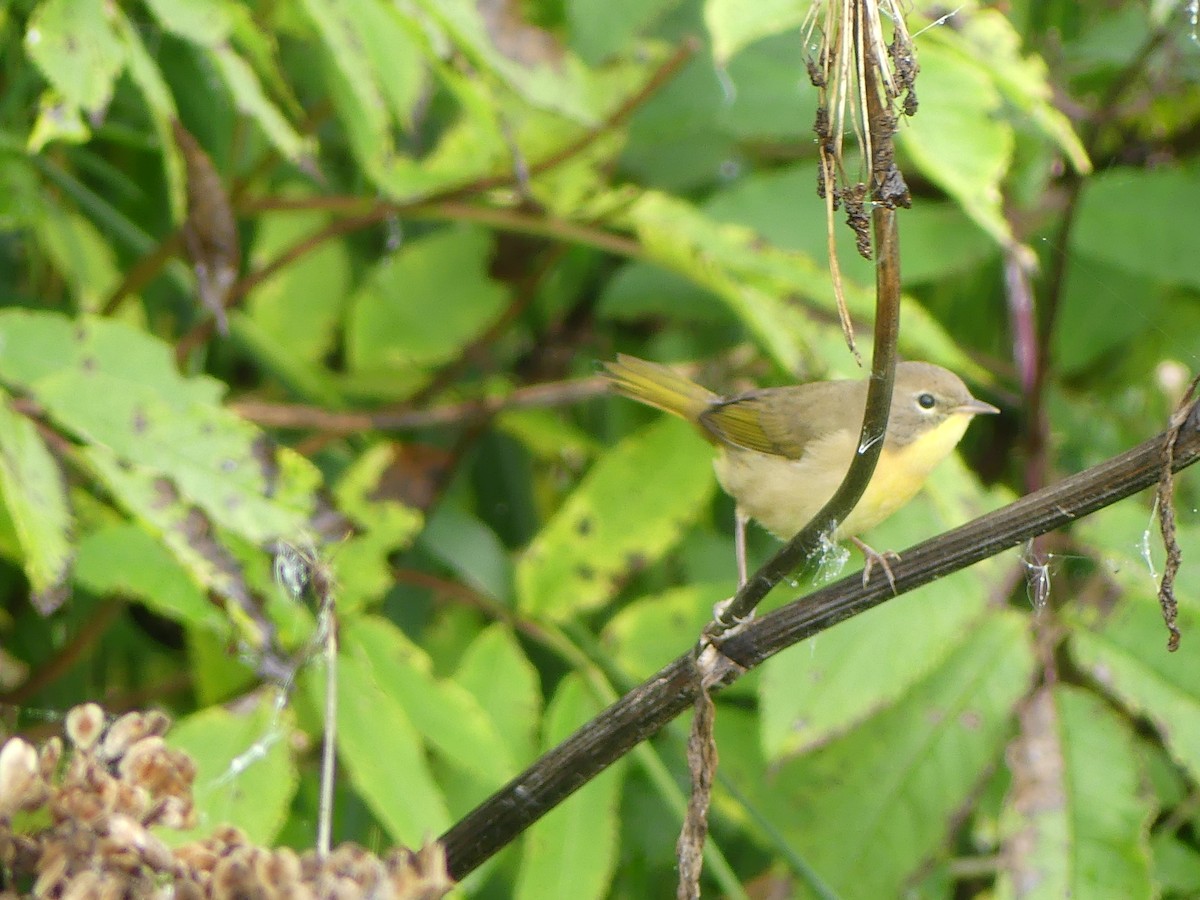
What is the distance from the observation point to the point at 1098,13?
3541 millimetres

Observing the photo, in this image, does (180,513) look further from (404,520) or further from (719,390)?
(719,390)

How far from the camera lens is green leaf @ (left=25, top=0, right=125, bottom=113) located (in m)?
1.75

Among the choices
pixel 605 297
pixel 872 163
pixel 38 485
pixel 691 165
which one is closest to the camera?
pixel 872 163

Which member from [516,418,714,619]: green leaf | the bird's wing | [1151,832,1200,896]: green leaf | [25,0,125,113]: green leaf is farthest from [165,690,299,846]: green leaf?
[1151,832,1200,896]: green leaf

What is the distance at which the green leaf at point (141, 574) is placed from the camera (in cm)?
209

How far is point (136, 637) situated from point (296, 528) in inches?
56.5

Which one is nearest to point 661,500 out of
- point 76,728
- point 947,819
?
point 947,819

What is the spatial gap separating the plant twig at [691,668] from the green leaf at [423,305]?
1836 millimetres

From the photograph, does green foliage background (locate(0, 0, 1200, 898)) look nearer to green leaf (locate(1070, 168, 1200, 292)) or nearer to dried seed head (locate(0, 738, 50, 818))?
green leaf (locate(1070, 168, 1200, 292))

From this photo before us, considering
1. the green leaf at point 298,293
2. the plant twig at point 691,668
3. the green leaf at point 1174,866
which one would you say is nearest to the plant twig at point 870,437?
the plant twig at point 691,668

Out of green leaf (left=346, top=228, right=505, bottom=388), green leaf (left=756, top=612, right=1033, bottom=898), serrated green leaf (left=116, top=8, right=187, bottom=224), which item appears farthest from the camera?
green leaf (left=346, top=228, right=505, bottom=388)

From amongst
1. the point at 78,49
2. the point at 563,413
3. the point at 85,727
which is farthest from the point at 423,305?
the point at 85,727

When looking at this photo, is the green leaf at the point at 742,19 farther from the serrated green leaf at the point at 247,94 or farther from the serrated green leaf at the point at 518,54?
the serrated green leaf at the point at 247,94

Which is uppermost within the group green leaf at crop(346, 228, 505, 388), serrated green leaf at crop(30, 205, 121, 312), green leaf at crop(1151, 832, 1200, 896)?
serrated green leaf at crop(30, 205, 121, 312)
